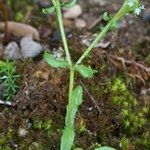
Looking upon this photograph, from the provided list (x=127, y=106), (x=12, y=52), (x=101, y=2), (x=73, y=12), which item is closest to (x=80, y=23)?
(x=73, y=12)

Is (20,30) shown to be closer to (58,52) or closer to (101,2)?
(58,52)

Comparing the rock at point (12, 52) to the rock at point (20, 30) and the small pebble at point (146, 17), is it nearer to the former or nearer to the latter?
the rock at point (20, 30)

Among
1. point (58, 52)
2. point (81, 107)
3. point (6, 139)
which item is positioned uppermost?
point (58, 52)

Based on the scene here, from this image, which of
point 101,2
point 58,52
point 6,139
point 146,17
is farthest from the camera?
point 101,2

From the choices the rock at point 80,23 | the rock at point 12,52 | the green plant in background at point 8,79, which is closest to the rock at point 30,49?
the rock at point 12,52

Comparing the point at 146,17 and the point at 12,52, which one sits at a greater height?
the point at 146,17

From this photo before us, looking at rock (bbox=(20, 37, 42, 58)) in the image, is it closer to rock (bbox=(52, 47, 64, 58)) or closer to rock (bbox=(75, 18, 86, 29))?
rock (bbox=(52, 47, 64, 58))
